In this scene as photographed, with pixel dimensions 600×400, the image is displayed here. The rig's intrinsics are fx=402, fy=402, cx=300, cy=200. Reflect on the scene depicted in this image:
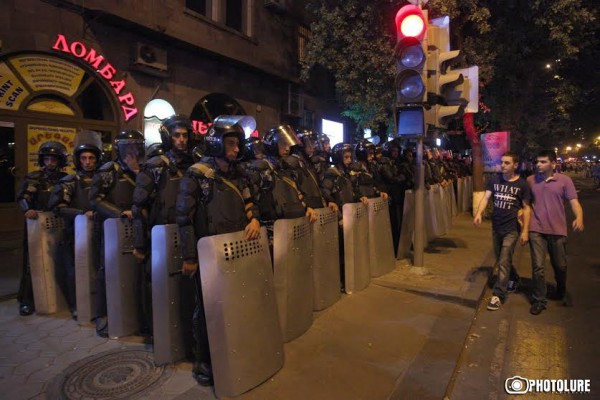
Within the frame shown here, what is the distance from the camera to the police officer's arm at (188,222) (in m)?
3.28

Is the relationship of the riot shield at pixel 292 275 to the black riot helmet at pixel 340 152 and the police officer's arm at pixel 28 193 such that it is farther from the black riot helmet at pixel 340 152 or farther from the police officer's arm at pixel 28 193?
the police officer's arm at pixel 28 193

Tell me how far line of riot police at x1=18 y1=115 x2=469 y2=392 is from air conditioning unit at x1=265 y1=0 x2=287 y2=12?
9.86 m

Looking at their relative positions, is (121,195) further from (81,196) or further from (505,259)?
(505,259)

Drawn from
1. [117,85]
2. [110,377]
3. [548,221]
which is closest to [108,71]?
[117,85]

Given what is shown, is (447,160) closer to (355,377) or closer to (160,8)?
(160,8)

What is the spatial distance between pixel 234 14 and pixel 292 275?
1226 cm

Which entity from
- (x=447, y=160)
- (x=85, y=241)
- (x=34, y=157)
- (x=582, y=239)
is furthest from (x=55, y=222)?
(x=447, y=160)

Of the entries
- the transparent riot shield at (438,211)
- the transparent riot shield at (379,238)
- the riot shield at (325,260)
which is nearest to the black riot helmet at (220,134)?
the riot shield at (325,260)

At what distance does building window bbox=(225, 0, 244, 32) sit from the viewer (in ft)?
44.6

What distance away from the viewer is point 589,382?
11.5ft

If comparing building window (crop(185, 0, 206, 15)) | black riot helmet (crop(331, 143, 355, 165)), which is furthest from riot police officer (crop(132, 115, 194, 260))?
building window (crop(185, 0, 206, 15))

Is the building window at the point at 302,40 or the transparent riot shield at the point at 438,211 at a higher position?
the building window at the point at 302,40

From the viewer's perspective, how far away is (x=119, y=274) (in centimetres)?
419

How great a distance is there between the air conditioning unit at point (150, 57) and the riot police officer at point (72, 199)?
5.96 meters
